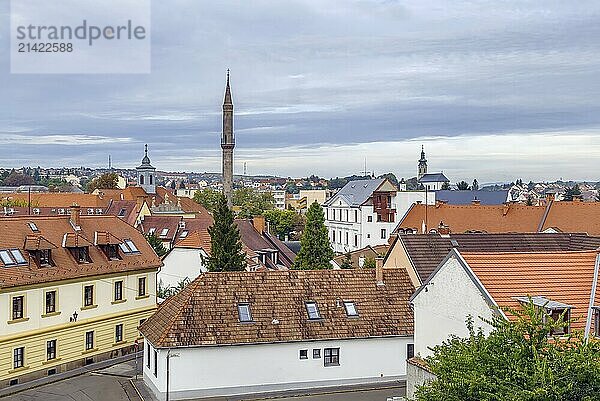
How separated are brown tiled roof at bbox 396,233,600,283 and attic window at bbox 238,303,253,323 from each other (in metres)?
8.28

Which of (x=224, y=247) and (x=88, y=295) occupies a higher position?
(x=224, y=247)

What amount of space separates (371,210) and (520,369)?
71797mm

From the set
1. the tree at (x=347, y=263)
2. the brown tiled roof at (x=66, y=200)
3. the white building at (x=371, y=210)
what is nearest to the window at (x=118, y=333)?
the tree at (x=347, y=263)

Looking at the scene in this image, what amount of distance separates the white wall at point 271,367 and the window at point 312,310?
1.27m

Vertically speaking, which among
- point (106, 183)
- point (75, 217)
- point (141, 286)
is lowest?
point (141, 286)

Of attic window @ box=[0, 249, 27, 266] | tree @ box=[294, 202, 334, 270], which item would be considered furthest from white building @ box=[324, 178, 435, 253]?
attic window @ box=[0, 249, 27, 266]

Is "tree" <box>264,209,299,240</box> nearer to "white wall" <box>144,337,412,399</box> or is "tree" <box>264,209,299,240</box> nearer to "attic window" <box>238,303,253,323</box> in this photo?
"white wall" <box>144,337,412,399</box>

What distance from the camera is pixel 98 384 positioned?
34.0m

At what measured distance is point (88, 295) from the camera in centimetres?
3753

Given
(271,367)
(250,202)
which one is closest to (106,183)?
(250,202)

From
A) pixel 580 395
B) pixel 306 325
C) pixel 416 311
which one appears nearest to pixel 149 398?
pixel 306 325

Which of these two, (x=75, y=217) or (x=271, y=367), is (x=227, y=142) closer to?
(x=75, y=217)

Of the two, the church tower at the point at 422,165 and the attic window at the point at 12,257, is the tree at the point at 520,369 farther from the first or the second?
the church tower at the point at 422,165

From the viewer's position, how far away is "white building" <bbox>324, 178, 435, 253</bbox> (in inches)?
3396
